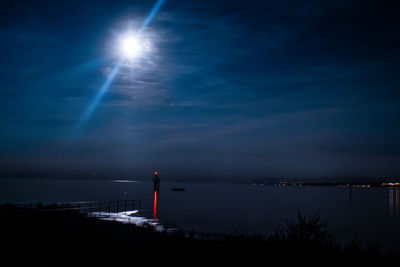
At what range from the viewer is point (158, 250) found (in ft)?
38.8

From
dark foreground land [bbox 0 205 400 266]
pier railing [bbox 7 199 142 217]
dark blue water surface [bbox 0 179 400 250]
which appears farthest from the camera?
dark blue water surface [bbox 0 179 400 250]

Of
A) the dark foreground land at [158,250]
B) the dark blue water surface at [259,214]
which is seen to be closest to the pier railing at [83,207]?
the dark blue water surface at [259,214]

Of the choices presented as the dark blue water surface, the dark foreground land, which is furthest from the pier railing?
the dark foreground land

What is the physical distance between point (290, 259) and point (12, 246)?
986 cm

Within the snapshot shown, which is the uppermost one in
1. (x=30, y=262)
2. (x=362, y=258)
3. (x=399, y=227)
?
(x=30, y=262)

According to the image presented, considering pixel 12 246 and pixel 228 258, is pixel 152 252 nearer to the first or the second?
pixel 228 258

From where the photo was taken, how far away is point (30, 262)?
31.2 ft

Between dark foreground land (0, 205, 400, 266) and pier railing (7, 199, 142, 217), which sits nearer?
dark foreground land (0, 205, 400, 266)

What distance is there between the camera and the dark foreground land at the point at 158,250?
402 inches

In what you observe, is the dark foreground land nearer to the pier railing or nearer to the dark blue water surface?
the pier railing

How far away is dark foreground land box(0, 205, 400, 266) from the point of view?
1020 centimetres

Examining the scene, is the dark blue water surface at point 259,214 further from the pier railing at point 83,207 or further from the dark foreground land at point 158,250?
the dark foreground land at point 158,250

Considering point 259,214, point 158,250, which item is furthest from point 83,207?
point 158,250

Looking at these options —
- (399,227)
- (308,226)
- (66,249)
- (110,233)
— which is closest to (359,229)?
(399,227)
